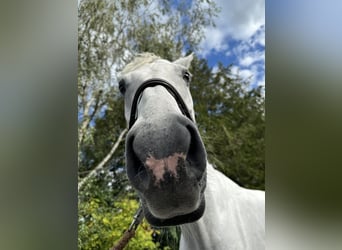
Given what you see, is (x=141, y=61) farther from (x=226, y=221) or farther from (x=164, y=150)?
(x=226, y=221)

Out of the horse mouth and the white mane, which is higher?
the white mane

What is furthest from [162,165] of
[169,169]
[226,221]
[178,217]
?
[226,221]

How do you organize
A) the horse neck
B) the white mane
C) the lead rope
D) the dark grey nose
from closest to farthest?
1. the dark grey nose
2. the horse neck
3. the white mane
4. the lead rope

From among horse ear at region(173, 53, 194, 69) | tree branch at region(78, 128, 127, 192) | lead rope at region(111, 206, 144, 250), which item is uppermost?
horse ear at region(173, 53, 194, 69)

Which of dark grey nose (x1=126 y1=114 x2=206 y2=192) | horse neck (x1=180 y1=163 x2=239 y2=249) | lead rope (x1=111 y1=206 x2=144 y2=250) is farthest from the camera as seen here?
lead rope (x1=111 y1=206 x2=144 y2=250)

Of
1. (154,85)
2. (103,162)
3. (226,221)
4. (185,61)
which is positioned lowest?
(226,221)

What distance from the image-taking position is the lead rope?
160 centimetres

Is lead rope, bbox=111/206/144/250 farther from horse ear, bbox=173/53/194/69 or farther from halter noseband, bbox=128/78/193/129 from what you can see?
horse ear, bbox=173/53/194/69

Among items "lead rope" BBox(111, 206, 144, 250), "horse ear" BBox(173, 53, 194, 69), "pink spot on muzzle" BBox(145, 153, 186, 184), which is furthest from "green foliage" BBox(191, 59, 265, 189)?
"lead rope" BBox(111, 206, 144, 250)

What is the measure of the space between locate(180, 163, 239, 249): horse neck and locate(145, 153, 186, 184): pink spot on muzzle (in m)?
0.20

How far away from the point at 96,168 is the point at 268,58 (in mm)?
986

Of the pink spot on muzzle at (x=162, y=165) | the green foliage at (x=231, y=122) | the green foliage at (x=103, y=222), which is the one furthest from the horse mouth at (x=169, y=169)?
the green foliage at (x=103, y=222)

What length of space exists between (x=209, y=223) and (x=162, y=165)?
0.95 ft

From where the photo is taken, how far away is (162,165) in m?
1.20
